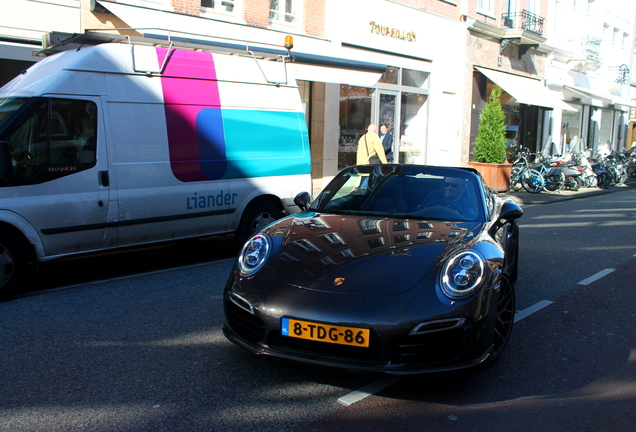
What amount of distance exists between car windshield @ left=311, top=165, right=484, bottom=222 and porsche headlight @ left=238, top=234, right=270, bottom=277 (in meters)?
0.95

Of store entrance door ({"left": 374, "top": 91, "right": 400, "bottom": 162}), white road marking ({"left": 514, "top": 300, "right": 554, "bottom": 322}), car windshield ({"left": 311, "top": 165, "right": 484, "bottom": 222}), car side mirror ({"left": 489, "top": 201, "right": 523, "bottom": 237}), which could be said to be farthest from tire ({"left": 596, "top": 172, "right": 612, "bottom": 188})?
car side mirror ({"left": 489, "top": 201, "right": 523, "bottom": 237})

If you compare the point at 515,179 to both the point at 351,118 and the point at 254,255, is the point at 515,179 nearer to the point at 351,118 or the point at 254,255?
the point at 351,118

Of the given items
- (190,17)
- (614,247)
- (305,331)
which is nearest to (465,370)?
(305,331)

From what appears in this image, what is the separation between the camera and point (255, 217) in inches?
303

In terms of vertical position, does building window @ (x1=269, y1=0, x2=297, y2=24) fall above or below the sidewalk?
above

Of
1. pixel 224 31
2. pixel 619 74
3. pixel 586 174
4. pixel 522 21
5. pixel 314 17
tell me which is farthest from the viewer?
pixel 619 74

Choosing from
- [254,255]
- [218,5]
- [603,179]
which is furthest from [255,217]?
[603,179]

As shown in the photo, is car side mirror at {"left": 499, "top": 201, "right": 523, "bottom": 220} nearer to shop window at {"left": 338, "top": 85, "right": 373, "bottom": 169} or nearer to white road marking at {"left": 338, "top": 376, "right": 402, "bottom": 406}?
white road marking at {"left": 338, "top": 376, "right": 402, "bottom": 406}

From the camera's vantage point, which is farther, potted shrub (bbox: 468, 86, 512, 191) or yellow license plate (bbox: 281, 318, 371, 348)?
potted shrub (bbox: 468, 86, 512, 191)

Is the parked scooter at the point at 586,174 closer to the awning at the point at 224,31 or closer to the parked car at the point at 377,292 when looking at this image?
the awning at the point at 224,31

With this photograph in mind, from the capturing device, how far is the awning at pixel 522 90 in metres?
21.8

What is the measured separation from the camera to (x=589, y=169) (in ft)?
70.3

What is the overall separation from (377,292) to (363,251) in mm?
505

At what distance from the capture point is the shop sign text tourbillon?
1774 centimetres
